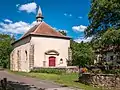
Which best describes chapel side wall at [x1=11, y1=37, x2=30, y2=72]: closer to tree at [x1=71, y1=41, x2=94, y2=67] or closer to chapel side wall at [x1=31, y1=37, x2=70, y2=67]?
chapel side wall at [x1=31, y1=37, x2=70, y2=67]

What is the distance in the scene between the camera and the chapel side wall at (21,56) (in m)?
45.3

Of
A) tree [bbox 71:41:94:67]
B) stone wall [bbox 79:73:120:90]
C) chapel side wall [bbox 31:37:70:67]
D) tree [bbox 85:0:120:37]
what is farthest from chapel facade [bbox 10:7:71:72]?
stone wall [bbox 79:73:120:90]

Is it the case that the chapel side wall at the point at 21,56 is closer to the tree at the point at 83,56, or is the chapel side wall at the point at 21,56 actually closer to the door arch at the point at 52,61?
the door arch at the point at 52,61

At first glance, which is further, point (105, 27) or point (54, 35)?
point (54, 35)

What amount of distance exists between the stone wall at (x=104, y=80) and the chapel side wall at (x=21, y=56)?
77.7ft

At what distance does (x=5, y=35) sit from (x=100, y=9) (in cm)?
6142

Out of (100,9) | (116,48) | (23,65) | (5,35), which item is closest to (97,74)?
(116,48)

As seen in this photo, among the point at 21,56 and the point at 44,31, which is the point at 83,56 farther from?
the point at 21,56

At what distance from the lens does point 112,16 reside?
23.1 m

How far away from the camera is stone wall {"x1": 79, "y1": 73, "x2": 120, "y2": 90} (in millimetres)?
20164

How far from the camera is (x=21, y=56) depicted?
1928 inches

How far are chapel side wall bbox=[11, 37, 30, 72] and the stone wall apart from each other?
2367 cm

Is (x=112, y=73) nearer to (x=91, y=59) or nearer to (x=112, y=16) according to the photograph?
(x=112, y=16)

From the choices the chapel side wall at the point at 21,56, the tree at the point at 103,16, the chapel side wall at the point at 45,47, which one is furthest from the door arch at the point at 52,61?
the tree at the point at 103,16
